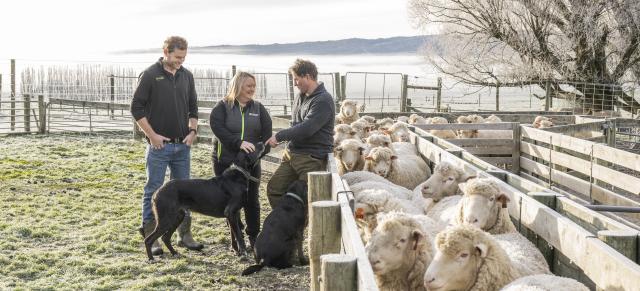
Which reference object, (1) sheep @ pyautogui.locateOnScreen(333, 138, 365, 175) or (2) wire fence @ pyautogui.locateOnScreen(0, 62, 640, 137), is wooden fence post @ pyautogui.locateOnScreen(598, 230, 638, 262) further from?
(2) wire fence @ pyautogui.locateOnScreen(0, 62, 640, 137)

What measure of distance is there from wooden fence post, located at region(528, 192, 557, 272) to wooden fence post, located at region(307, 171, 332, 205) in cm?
148

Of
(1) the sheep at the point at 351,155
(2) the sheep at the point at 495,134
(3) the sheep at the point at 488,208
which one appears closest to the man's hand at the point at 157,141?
(1) the sheep at the point at 351,155

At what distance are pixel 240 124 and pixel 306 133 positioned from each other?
33.9 inches

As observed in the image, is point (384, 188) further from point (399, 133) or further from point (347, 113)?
point (347, 113)

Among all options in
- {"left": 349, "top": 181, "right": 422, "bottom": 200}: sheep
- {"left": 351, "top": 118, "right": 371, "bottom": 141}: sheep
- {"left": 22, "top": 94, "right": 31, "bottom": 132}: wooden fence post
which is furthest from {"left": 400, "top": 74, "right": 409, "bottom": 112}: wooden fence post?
{"left": 349, "top": 181, "right": 422, "bottom": 200}: sheep

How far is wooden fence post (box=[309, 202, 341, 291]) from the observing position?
384 centimetres

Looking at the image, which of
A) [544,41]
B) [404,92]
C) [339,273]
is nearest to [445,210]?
[339,273]

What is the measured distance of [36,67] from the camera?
91.5ft

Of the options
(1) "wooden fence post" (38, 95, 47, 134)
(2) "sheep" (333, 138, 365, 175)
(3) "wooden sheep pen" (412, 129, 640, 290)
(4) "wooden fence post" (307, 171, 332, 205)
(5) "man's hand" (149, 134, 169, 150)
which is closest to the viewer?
(3) "wooden sheep pen" (412, 129, 640, 290)

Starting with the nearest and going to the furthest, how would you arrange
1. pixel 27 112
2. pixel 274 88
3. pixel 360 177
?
pixel 360 177 < pixel 27 112 < pixel 274 88

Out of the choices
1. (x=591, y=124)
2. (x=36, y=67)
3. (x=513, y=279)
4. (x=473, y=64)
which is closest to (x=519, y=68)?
(x=473, y=64)

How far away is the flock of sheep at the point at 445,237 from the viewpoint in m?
3.52

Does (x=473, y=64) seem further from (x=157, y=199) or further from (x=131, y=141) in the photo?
(x=157, y=199)

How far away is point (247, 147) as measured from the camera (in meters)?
6.27
